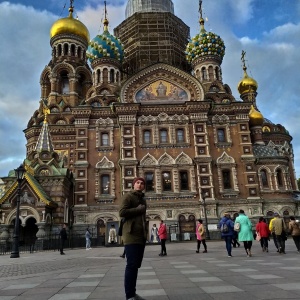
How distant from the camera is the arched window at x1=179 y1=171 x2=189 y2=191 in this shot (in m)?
30.0

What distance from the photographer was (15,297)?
18.3ft

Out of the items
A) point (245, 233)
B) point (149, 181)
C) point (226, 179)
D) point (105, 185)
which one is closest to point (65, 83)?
point (105, 185)

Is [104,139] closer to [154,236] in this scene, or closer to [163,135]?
[163,135]

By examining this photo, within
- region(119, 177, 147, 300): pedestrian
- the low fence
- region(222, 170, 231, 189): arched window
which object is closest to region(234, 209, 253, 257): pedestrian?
region(119, 177, 147, 300): pedestrian

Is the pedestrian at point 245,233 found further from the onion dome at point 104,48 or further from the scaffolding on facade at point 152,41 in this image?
the scaffolding on facade at point 152,41

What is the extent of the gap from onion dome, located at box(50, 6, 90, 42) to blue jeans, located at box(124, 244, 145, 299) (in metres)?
42.7

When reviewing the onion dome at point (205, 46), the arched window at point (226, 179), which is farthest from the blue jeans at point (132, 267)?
the onion dome at point (205, 46)

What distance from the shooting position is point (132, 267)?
16.1ft

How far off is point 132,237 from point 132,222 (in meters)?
0.22

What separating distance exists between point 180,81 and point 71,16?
840 inches

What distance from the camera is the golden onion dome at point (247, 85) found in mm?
42709

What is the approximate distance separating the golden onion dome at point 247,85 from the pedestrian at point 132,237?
1583 inches

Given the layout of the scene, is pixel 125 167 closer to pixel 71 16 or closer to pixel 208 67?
pixel 208 67

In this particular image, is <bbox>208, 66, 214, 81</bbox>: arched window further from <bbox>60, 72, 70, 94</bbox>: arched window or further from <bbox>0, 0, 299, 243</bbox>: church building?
A: <bbox>60, 72, 70, 94</bbox>: arched window
